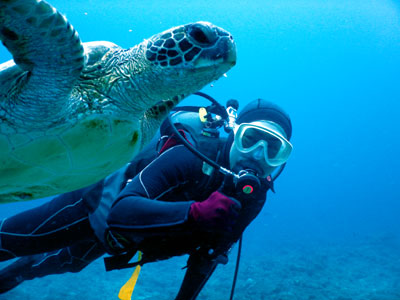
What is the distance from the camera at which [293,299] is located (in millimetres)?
6215

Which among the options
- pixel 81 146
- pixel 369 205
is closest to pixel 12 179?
pixel 81 146

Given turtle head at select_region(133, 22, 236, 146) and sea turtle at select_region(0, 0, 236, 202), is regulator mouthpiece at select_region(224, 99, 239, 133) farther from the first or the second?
turtle head at select_region(133, 22, 236, 146)

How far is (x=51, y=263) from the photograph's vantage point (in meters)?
2.88

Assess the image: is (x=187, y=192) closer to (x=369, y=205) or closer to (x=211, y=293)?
(x=211, y=293)

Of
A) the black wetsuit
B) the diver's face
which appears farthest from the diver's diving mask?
the black wetsuit

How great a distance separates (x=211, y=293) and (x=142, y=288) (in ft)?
5.95

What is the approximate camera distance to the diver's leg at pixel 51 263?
2.77m

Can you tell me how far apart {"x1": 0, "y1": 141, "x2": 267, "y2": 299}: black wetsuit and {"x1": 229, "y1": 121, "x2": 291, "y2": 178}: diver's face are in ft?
0.50

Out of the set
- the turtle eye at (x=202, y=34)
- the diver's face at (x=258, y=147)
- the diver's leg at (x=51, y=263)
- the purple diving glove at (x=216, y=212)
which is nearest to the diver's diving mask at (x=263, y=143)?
the diver's face at (x=258, y=147)

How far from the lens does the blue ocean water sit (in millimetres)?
7754

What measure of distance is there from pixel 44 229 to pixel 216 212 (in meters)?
1.54

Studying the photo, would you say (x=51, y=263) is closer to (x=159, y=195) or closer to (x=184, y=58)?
(x=159, y=195)

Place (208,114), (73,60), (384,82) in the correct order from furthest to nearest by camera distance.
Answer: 1. (384,82)
2. (208,114)
3. (73,60)

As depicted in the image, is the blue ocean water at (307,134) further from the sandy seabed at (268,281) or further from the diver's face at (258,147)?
the diver's face at (258,147)
